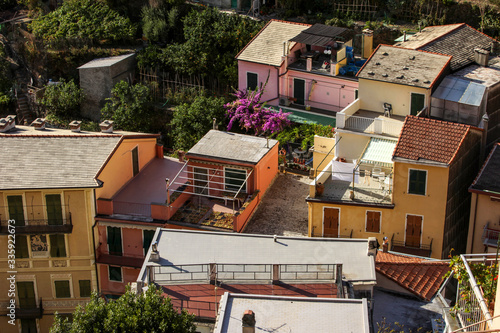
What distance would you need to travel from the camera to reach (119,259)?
33.2 meters

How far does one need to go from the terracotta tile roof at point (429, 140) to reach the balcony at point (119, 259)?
11.5 metres

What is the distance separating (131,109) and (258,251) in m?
20.4

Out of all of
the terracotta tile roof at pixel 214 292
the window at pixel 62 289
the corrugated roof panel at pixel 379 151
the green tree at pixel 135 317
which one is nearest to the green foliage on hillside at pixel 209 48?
the corrugated roof panel at pixel 379 151

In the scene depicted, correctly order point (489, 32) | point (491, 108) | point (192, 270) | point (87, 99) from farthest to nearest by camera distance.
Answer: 1. point (87, 99)
2. point (489, 32)
3. point (491, 108)
4. point (192, 270)

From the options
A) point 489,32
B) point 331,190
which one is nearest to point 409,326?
point 331,190

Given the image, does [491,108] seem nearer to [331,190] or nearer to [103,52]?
[331,190]

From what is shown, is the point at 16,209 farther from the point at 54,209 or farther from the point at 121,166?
the point at 121,166

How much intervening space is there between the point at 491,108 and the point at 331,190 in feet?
28.1

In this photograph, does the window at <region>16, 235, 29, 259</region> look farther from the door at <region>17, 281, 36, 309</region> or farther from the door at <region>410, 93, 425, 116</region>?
the door at <region>410, 93, 425, 116</region>

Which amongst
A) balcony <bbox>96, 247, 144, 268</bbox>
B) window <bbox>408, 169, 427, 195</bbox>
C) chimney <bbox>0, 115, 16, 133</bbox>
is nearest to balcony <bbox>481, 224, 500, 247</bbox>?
window <bbox>408, 169, 427, 195</bbox>

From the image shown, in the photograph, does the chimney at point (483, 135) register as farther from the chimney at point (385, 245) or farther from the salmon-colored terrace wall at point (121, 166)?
the salmon-colored terrace wall at point (121, 166)

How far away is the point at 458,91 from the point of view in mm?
34781

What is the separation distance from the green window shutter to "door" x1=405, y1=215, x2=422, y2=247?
1581cm

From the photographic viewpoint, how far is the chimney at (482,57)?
1452 inches
